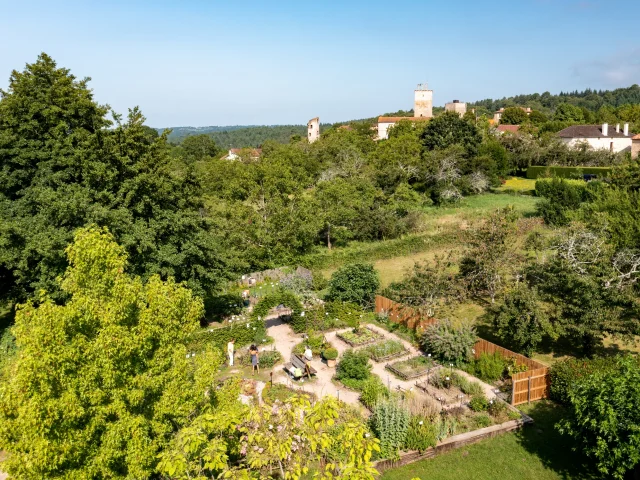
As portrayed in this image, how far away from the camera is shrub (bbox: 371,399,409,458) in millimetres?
11938

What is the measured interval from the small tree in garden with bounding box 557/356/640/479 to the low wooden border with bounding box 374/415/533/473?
2.19 m

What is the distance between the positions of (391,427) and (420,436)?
31.0 inches

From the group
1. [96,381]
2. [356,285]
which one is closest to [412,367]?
[356,285]

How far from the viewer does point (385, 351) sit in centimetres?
1789

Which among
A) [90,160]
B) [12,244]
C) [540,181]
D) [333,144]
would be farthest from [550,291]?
[333,144]

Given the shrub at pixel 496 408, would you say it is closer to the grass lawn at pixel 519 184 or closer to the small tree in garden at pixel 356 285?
the small tree in garden at pixel 356 285

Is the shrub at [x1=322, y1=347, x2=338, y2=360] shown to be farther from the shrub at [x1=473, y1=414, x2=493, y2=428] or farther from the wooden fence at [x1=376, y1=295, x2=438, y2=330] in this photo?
the shrub at [x1=473, y1=414, x2=493, y2=428]

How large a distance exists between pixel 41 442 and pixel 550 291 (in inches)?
632

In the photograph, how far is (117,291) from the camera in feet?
26.7

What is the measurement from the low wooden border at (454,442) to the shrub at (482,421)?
0.22 m

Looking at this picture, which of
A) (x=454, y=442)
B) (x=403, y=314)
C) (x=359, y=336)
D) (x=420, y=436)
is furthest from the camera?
(x=403, y=314)

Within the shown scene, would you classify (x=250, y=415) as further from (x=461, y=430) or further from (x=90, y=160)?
(x=90, y=160)

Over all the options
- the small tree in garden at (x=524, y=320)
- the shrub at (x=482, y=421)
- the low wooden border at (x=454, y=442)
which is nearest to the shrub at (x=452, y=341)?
the small tree in garden at (x=524, y=320)

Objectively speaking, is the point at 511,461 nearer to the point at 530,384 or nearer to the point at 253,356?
the point at 530,384
